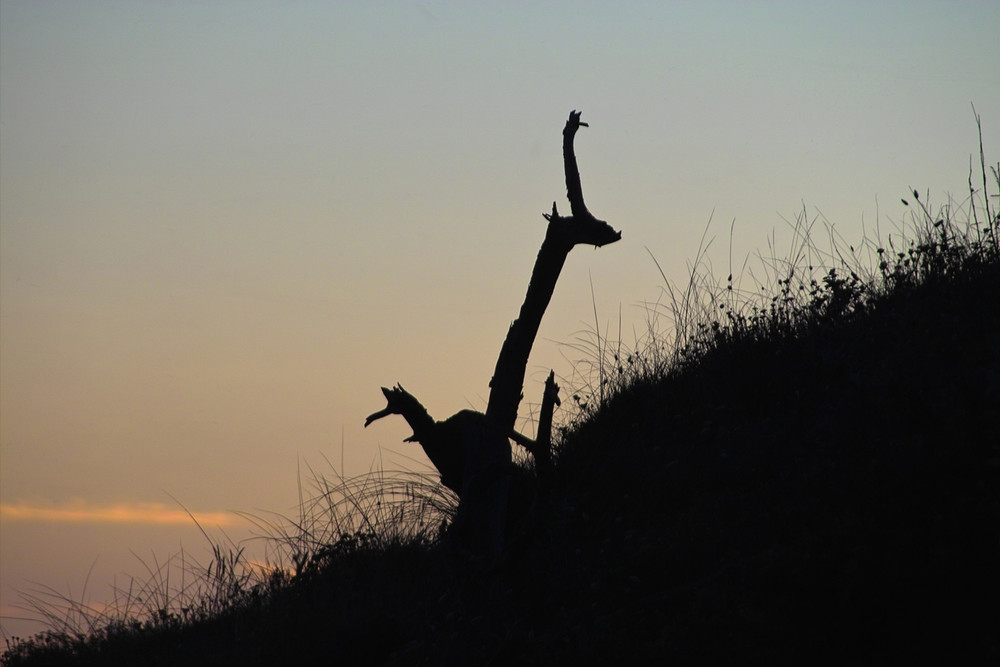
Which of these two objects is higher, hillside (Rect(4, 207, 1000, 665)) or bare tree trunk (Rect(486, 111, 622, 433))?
bare tree trunk (Rect(486, 111, 622, 433))

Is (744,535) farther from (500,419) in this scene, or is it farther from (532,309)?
(532,309)

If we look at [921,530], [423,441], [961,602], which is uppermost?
[423,441]

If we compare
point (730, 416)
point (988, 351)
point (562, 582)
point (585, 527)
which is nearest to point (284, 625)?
point (562, 582)

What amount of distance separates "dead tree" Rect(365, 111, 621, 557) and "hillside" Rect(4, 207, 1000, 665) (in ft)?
1.45

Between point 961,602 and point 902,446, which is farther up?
point 902,446

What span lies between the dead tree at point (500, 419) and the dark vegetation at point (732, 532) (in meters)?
0.40

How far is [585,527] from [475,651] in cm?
190

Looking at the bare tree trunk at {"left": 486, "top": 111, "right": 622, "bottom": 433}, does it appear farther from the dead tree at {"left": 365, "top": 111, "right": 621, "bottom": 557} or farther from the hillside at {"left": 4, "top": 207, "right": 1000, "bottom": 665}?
the hillside at {"left": 4, "top": 207, "right": 1000, "bottom": 665}

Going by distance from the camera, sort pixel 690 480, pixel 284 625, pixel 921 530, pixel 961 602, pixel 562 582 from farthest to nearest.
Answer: pixel 690 480
pixel 562 582
pixel 284 625
pixel 921 530
pixel 961 602

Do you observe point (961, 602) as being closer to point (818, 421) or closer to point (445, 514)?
point (818, 421)

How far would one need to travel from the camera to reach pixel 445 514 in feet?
29.0

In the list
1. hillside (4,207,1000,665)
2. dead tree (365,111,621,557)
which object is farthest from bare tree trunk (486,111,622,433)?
hillside (4,207,1000,665)

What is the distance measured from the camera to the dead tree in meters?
8.16

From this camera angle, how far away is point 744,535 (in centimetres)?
669
